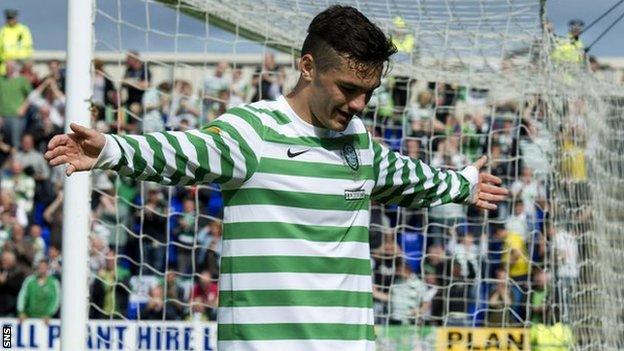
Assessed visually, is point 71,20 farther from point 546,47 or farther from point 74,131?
point 546,47

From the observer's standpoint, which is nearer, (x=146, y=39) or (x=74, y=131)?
(x=74, y=131)

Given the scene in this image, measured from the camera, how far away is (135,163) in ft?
9.59

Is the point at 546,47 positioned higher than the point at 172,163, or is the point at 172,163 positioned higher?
the point at 546,47

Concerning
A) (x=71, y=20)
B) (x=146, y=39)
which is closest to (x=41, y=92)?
(x=146, y=39)

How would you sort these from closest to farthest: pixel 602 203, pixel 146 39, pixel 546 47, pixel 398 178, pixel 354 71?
pixel 354 71 < pixel 398 178 < pixel 146 39 < pixel 546 47 < pixel 602 203

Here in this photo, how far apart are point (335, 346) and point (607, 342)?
403 cm

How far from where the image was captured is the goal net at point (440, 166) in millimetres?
6609

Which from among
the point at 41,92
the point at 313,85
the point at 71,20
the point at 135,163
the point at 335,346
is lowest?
the point at 335,346

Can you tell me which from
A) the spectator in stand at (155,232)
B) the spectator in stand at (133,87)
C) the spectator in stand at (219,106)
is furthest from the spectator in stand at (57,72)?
the spectator in stand at (133,87)

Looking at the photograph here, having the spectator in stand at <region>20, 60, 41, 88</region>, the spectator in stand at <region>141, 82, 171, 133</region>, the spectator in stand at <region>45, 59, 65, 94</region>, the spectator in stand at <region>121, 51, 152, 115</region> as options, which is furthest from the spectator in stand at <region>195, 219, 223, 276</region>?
the spectator in stand at <region>20, 60, 41, 88</region>

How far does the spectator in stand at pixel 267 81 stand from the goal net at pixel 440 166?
31mm

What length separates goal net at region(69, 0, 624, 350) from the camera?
6609 mm

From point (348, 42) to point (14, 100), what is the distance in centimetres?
1021

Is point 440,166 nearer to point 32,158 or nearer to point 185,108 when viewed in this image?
point 185,108
